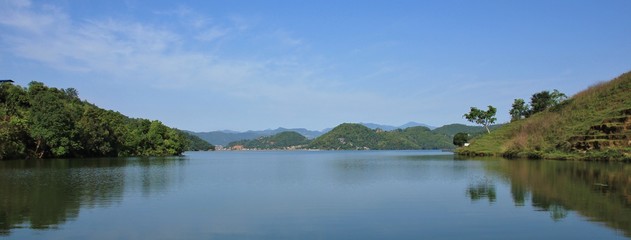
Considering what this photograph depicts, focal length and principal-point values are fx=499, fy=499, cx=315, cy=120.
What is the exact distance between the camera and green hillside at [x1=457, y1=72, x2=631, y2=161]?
66.0 metres

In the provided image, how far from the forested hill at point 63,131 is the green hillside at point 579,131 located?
239 ft

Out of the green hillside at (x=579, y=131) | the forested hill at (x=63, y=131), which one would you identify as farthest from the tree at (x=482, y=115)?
the forested hill at (x=63, y=131)

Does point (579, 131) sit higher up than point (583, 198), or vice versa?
point (579, 131)

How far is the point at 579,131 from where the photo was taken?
75188 mm

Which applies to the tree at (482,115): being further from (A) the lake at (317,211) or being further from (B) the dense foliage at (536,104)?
(A) the lake at (317,211)

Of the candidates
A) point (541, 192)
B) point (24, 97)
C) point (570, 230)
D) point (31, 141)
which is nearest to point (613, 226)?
point (570, 230)

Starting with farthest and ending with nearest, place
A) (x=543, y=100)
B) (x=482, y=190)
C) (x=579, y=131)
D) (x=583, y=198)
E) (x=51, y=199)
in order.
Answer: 1. (x=543, y=100)
2. (x=579, y=131)
3. (x=482, y=190)
4. (x=583, y=198)
5. (x=51, y=199)

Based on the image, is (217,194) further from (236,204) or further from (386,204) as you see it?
(386,204)

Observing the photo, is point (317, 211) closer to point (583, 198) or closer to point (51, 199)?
point (51, 199)

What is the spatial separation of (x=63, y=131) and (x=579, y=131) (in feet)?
270

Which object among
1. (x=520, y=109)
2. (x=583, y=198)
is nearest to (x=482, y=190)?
(x=583, y=198)

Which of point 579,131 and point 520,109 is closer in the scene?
point 579,131

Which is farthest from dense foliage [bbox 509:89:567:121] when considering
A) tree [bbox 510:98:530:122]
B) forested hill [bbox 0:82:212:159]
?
forested hill [bbox 0:82:212:159]

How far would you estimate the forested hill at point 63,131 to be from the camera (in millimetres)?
78625
